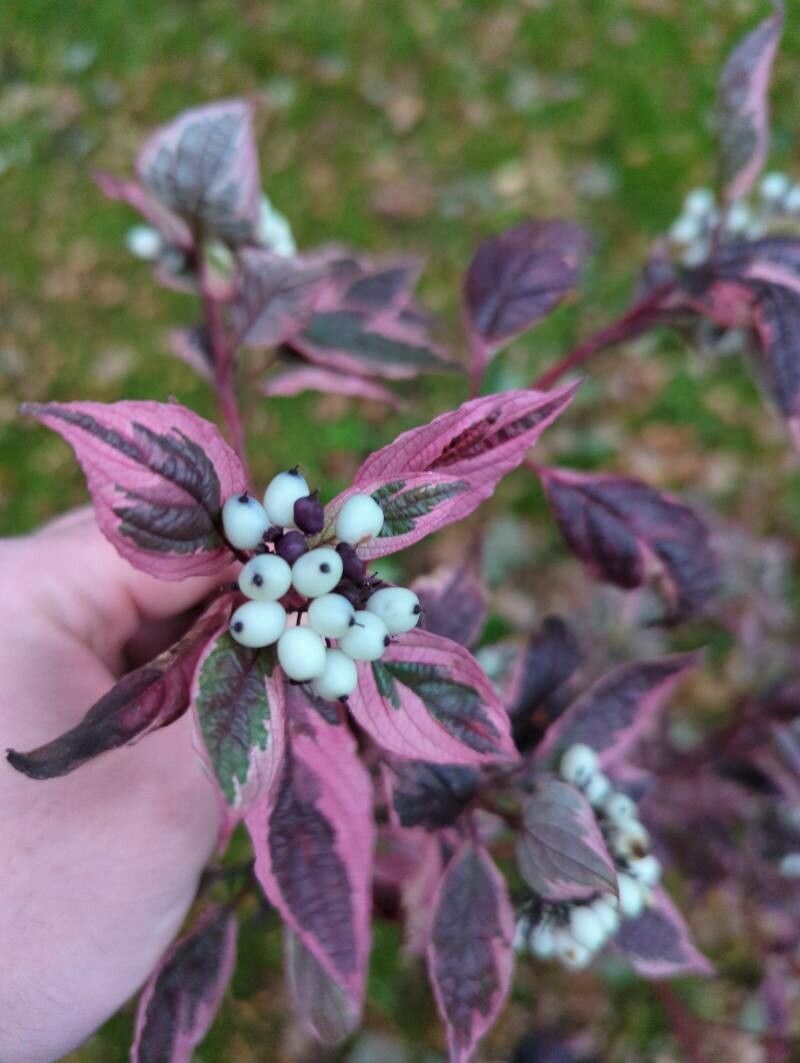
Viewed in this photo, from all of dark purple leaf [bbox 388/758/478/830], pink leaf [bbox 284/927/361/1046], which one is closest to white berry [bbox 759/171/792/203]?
dark purple leaf [bbox 388/758/478/830]

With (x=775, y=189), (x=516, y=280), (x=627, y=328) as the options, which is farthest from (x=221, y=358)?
(x=775, y=189)

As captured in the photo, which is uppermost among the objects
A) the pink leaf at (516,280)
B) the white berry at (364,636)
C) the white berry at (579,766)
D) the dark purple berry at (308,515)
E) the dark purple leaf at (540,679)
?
the dark purple berry at (308,515)

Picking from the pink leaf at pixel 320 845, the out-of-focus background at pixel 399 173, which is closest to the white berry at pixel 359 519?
the pink leaf at pixel 320 845

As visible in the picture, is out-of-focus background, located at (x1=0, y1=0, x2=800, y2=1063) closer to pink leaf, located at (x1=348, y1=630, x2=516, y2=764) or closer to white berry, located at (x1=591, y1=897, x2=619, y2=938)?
white berry, located at (x1=591, y1=897, x2=619, y2=938)

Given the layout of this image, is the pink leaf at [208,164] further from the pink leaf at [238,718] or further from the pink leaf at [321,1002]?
the pink leaf at [321,1002]

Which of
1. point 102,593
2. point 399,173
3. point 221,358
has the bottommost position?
point 399,173

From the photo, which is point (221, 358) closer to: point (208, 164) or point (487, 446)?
point (208, 164)
